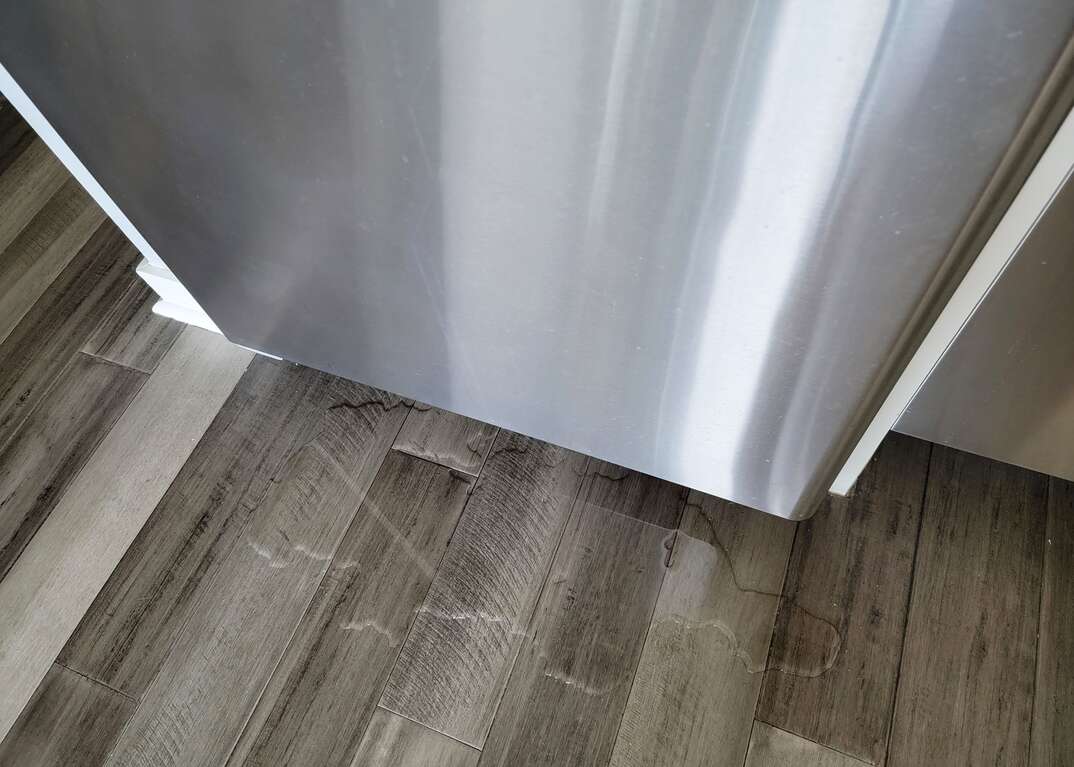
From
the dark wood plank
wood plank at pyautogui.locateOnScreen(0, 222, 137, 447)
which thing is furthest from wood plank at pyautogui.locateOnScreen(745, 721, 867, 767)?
the dark wood plank

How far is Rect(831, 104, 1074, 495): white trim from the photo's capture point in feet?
1.78

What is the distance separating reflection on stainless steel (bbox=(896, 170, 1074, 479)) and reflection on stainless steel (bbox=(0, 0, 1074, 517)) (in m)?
0.15

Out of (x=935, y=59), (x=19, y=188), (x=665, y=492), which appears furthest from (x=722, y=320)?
(x=19, y=188)

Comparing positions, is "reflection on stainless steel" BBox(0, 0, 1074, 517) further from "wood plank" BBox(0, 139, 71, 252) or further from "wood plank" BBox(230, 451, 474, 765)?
"wood plank" BBox(0, 139, 71, 252)

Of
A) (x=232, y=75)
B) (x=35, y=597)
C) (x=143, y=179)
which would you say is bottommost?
(x=35, y=597)

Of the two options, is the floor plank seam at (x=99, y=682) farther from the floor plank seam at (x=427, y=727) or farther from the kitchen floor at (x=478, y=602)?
the floor plank seam at (x=427, y=727)

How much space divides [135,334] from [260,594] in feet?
1.68

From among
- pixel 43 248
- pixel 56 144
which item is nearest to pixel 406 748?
pixel 56 144

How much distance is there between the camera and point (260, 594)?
1053 millimetres

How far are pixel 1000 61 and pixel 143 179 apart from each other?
2.66ft

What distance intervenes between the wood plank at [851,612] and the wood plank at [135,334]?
3.27 feet

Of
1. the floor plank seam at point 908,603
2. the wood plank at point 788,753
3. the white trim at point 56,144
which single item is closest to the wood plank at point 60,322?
the white trim at point 56,144

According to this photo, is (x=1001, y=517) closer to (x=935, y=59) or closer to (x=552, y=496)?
(x=552, y=496)

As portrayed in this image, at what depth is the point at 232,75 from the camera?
26.4 inches
